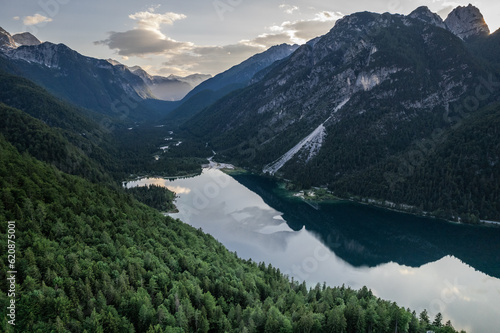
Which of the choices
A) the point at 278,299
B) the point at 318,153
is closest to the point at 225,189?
the point at 318,153

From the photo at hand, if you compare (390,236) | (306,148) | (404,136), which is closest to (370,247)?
(390,236)

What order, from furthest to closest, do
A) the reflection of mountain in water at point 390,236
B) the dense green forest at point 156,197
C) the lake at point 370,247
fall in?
1. the dense green forest at point 156,197
2. the reflection of mountain in water at point 390,236
3. the lake at point 370,247

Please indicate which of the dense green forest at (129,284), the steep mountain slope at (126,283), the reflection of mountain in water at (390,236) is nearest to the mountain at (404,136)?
the reflection of mountain in water at (390,236)

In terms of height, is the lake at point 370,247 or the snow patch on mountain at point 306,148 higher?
the snow patch on mountain at point 306,148

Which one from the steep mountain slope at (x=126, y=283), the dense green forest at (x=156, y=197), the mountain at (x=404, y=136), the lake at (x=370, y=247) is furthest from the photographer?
the mountain at (x=404, y=136)

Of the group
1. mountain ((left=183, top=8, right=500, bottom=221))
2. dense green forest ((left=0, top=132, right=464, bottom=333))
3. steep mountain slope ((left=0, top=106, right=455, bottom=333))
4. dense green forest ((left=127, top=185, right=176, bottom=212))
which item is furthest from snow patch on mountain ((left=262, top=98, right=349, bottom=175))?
dense green forest ((left=0, top=132, right=464, bottom=333))

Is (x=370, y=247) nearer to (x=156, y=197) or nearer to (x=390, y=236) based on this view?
(x=390, y=236)

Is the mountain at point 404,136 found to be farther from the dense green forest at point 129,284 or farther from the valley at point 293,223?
the dense green forest at point 129,284
